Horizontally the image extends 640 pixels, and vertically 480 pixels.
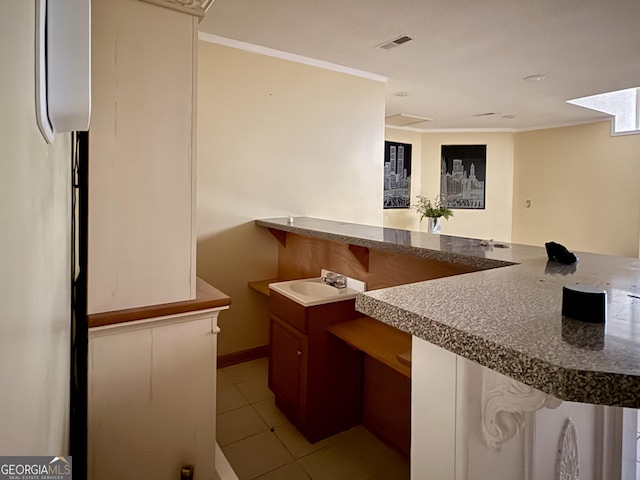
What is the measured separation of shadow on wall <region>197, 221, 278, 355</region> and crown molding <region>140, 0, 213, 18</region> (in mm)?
1689

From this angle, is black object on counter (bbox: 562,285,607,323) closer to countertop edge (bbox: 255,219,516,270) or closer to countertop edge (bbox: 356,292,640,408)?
countertop edge (bbox: 356,292,640,408)

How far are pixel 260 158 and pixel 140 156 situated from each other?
1730 mm

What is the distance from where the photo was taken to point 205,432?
1.40m

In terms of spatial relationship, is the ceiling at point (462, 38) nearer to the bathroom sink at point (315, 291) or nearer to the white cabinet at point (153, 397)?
the bathroom sink at point (315, 291)

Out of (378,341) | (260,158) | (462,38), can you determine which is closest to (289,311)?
(378,341)

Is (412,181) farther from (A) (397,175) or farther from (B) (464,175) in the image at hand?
(B) (464,175)

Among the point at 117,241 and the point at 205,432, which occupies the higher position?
the point at 117,241

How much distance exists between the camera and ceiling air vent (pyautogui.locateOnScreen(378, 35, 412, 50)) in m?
2.72

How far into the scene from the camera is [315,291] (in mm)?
2404

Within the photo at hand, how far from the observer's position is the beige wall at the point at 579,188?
5.13 metres

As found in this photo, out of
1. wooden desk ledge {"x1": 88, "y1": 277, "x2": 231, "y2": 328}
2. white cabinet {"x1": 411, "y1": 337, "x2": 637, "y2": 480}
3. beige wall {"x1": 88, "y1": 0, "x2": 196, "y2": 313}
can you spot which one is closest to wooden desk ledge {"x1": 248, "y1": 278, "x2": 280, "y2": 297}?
wooden desk ledge {"x1": 88, "y1": 277, "x2": 231, "y2": 328}

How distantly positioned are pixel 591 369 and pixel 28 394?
0.71 metres

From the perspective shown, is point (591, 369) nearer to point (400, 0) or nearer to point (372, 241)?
point (372, 241)

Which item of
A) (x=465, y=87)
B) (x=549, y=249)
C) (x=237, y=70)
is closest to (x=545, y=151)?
(x=465, y=87)
